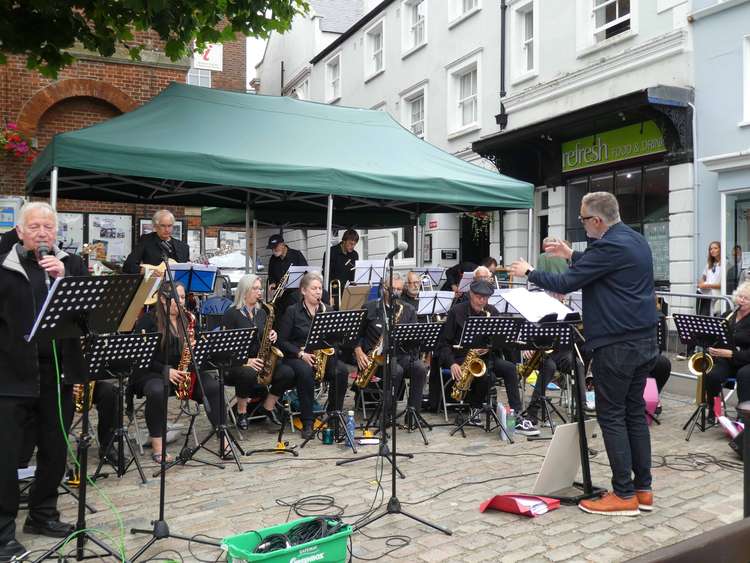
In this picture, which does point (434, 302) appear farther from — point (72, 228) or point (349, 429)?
point (72, 228)

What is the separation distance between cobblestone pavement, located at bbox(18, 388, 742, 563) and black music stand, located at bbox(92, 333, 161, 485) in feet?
0.56

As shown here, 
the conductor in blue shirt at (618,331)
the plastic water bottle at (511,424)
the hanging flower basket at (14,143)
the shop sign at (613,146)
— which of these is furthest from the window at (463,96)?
the conductor in blue shirt at (618,331)

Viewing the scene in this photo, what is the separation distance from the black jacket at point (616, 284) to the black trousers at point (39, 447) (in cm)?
321

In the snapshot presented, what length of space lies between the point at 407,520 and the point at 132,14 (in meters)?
6.02

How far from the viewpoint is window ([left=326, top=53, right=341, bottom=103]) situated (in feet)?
86.1

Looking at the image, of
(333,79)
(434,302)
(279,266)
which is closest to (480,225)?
(279,266)

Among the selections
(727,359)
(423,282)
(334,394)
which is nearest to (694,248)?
(423,282)

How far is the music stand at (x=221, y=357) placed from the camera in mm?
5785

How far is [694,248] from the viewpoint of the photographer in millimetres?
11953

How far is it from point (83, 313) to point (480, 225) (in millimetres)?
15089

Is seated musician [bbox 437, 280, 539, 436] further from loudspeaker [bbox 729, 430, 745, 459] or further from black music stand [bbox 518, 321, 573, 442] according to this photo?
loudspeaker [bbox 729, 430, 745, 459]

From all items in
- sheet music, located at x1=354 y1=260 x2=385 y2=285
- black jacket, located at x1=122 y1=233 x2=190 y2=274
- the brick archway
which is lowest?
sheet music, located at x1=354 y1=260 x2=385 y2=285

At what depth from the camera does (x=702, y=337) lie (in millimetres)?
6953

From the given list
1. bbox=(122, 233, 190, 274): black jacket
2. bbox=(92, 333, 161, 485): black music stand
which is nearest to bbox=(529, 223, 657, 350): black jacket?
bbox=(92, 333, 161, 485): black music stand
